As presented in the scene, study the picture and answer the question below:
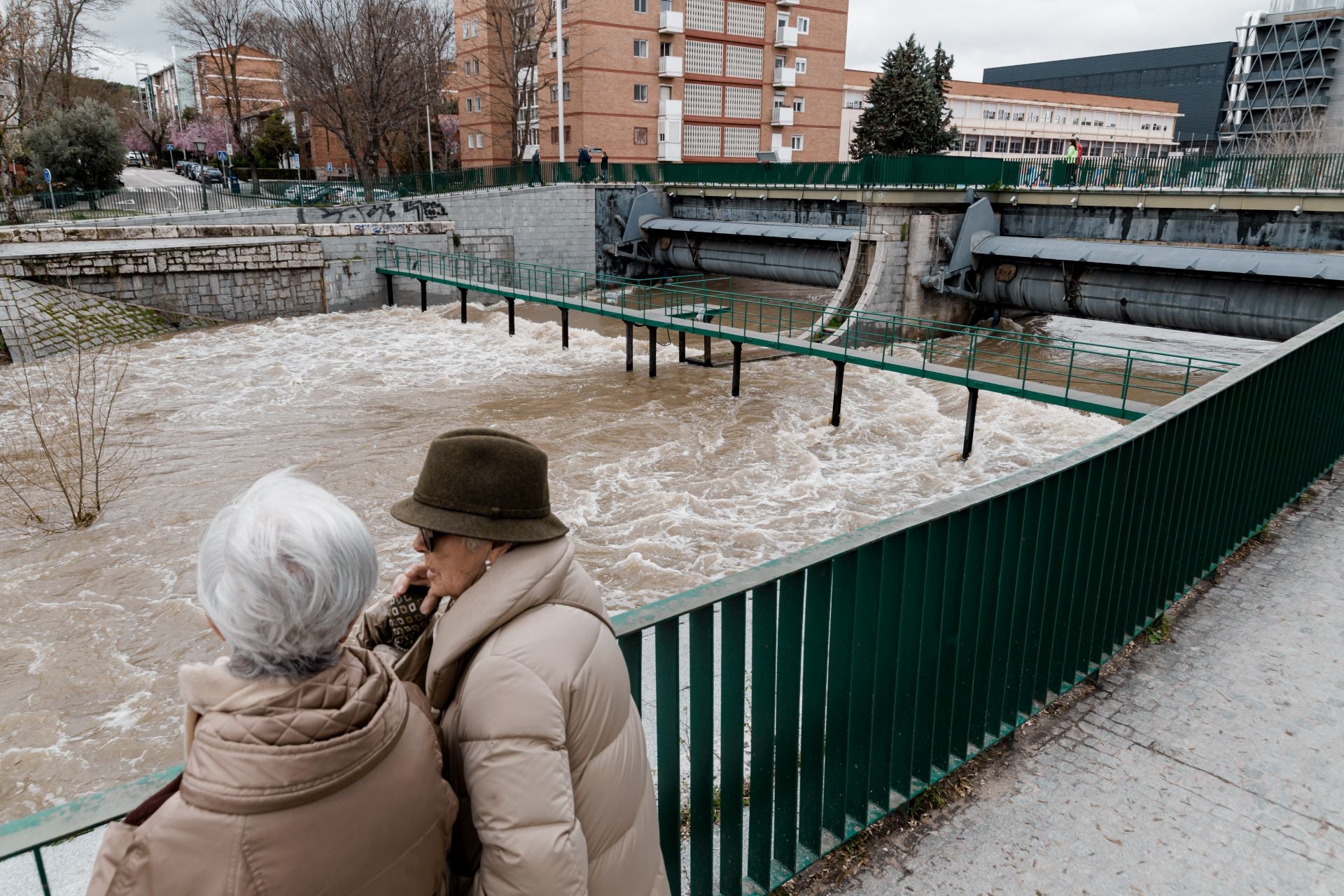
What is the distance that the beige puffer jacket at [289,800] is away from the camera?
3.93 ft

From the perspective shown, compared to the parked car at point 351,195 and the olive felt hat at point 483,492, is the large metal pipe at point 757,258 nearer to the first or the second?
the parked car at point 351,195

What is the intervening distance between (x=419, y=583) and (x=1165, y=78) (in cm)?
9207

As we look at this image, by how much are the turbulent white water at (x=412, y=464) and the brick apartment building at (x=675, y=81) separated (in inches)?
886

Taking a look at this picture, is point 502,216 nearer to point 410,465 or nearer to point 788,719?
point 410,465

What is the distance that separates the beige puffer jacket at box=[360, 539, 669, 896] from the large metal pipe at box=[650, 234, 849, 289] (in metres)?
25.0

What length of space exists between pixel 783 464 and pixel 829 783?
11.9m

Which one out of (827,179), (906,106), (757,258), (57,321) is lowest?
(57,321)

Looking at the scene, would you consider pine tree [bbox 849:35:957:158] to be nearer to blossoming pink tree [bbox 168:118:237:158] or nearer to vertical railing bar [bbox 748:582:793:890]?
vertical railing bar [bbox 748:582:793:890]

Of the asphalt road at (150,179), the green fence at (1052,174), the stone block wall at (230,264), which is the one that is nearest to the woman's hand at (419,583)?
the green fence at (1052,174)

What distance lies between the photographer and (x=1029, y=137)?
68000 mm

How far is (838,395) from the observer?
1641cm

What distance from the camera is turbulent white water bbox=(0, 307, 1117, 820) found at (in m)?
8.22

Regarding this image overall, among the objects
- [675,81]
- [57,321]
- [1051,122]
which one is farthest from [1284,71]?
[57,321]

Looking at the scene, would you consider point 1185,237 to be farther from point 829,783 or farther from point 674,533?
point 829,783
